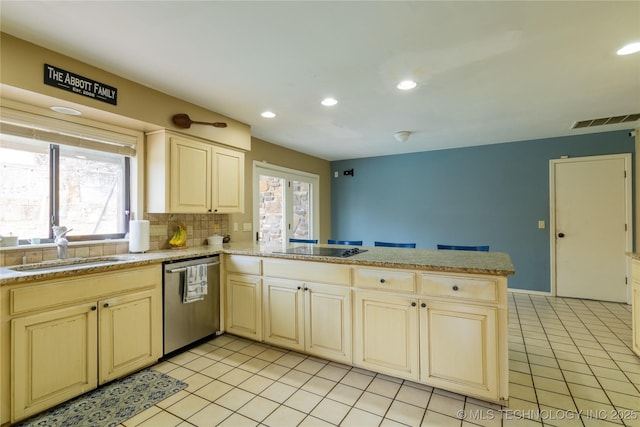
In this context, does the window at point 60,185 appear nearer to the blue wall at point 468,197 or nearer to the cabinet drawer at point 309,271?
the cabinet drawer at point 309,271

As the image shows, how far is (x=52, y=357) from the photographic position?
1.88 m

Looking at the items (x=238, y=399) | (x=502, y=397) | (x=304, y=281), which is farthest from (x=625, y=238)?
(x=238, y=399)

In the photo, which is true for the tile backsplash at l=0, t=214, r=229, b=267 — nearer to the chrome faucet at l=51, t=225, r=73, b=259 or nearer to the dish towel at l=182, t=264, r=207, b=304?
the chrome faucet at l=51, t=225, r=73, b=259

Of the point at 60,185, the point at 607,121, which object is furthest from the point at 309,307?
the point at 607,121

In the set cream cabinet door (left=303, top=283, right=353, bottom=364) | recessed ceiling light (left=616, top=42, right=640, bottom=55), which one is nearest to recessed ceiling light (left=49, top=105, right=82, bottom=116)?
cream cabinet door (left=303, top=283, right=353, bottom=364)

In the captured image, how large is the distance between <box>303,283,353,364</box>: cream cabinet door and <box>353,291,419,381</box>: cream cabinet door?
0.09 metres

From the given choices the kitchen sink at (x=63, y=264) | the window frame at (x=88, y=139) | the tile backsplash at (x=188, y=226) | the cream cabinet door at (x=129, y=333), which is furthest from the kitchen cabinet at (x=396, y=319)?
the window frame at (x=88, y=139)

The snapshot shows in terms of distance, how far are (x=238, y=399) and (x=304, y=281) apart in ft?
3.15

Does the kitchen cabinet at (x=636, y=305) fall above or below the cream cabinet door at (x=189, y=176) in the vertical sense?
below

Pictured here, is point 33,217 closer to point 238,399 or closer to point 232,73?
point 232,73

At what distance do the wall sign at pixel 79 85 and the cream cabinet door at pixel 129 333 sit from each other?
59.5 inches

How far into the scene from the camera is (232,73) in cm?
236

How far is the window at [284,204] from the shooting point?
14.4 feet

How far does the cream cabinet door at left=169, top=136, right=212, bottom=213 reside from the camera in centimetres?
286
